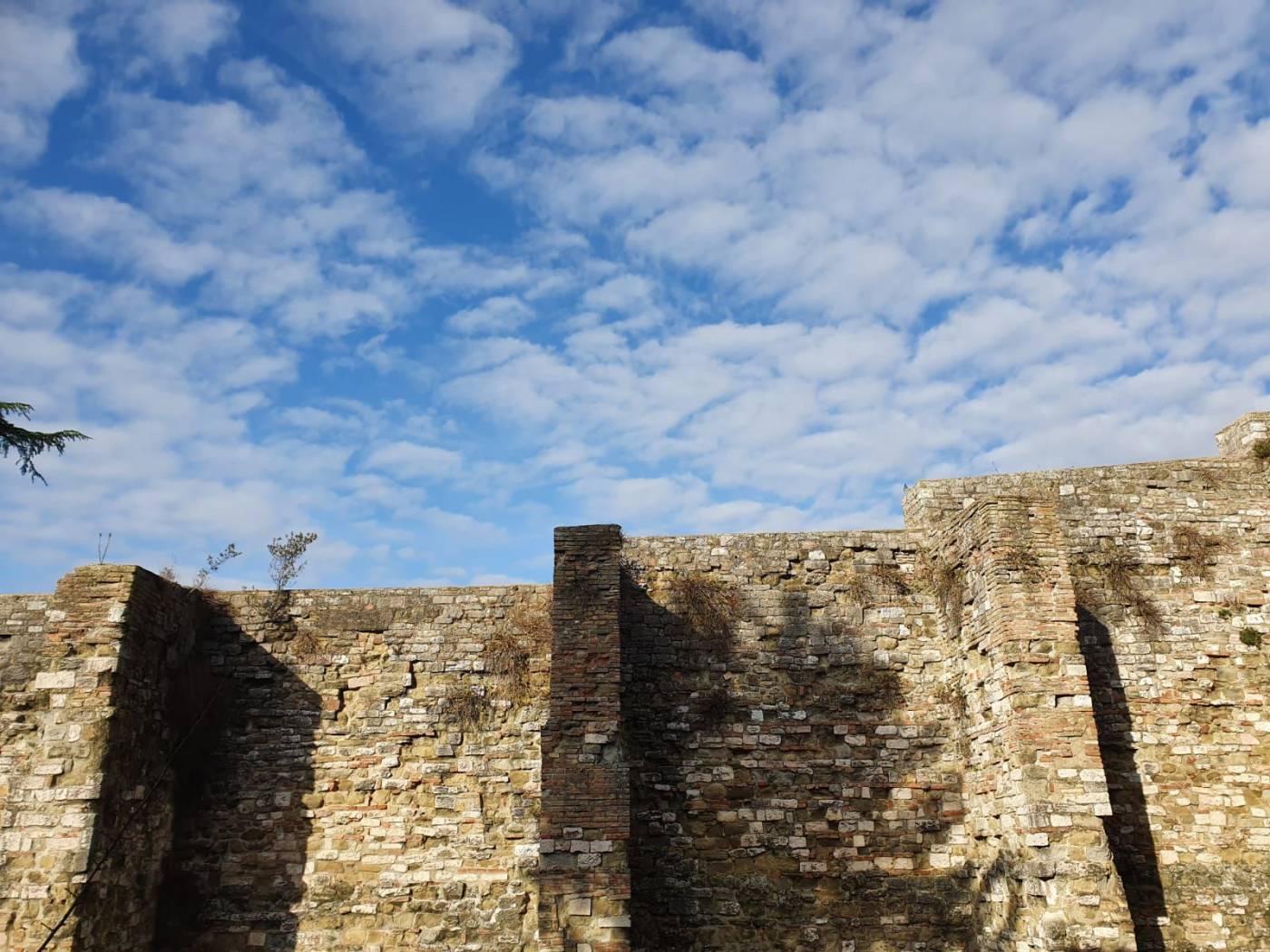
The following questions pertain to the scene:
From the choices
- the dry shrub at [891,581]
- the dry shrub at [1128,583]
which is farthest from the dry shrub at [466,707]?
the dry shrub at [1128,583]

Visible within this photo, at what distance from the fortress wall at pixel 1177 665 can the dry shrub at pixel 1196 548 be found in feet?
0.05

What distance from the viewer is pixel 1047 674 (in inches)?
381

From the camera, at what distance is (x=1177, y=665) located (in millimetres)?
11188

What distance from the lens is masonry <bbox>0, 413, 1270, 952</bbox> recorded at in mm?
9812

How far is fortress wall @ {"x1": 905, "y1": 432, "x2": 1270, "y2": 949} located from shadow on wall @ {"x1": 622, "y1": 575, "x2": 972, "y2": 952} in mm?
2055

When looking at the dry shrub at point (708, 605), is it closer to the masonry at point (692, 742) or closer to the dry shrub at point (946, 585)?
the masonry at point (692, 742)

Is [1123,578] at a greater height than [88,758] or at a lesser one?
greater

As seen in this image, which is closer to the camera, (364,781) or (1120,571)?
(364,781)

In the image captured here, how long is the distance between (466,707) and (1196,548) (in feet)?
30.3

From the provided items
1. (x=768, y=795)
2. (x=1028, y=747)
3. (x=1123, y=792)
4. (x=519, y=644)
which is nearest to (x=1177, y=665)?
(x=1123, y=792)

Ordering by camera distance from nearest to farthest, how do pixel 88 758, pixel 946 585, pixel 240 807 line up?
pixel 88 758
pixel 240 807
pixel 946 585

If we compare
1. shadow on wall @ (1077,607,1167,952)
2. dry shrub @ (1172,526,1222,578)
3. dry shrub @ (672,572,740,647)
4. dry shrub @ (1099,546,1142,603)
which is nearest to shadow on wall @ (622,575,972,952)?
dry shrub @ (672,572,740,647)

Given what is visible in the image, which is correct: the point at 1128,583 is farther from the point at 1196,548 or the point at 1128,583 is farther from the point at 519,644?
the point at 519,644

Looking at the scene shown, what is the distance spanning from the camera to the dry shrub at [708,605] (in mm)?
11633
